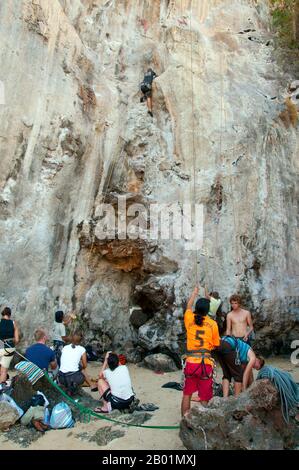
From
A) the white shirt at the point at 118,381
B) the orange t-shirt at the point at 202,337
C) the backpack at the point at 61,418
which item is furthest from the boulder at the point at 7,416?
the orange t-shirt at the point at 202,337

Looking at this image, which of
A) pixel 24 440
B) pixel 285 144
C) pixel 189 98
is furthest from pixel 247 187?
pixel 24 440

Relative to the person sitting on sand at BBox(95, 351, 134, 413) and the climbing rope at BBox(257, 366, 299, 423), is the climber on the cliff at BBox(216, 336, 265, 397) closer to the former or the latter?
the climbing rope at BBox(257, 366, 299, 423)

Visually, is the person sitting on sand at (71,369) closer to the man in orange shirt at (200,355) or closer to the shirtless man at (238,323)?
the man in orange shirt at (200,355)

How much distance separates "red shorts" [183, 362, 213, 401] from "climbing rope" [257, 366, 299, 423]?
28.6 inches

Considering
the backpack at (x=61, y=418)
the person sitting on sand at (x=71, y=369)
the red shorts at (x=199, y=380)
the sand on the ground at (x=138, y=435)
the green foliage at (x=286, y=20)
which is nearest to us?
the sand on the ground at (x=138, y=435)

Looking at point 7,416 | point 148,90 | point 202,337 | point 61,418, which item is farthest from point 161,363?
point 148,90

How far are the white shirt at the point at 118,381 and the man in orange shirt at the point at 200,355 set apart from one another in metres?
0.94

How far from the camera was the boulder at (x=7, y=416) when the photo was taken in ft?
16.8

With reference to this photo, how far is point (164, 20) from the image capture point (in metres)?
12.1

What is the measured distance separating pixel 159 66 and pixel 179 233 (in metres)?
5.01

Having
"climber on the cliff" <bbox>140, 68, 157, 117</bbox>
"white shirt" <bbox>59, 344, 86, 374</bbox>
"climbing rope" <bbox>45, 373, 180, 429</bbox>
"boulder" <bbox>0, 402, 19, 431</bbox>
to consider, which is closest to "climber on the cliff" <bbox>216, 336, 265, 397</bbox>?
"climbing rope" <bbox>45, 373, 180, 429</bbox>

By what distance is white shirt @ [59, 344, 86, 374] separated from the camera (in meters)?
5.99

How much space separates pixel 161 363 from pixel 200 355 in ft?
10.3
